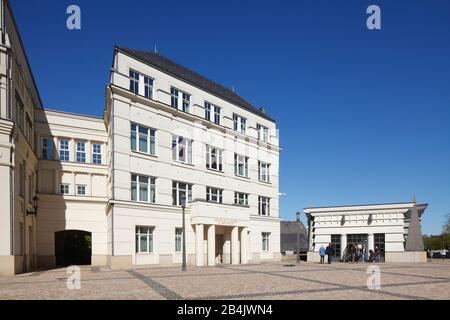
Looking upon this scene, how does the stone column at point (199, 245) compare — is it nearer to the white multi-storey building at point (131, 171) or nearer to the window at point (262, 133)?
the white multi-storey building at point (131, 171)

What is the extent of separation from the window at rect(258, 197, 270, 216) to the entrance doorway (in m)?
16.1

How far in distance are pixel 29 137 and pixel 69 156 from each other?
3785mm

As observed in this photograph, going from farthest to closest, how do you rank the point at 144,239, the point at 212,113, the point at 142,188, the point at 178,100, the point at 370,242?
the point at 370,242 → the point at 212,113 → the point at 178,100 → the point at 142,188 → the point at 144,239

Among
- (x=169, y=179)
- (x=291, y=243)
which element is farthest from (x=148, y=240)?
(x=291, y=243)

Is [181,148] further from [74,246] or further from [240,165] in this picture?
[74,246]

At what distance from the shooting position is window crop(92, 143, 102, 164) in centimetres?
3320

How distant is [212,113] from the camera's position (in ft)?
114

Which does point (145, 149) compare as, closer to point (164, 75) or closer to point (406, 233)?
point (164, 75)

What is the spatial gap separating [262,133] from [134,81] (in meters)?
16.0

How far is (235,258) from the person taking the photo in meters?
32.2

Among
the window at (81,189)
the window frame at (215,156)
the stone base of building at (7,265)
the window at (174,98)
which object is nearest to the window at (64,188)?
the window at (81,189)

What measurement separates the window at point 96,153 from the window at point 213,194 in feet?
29.9

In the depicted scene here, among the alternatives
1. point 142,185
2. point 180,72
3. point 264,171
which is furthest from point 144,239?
point 264,171

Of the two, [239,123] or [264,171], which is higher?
[239,123]
